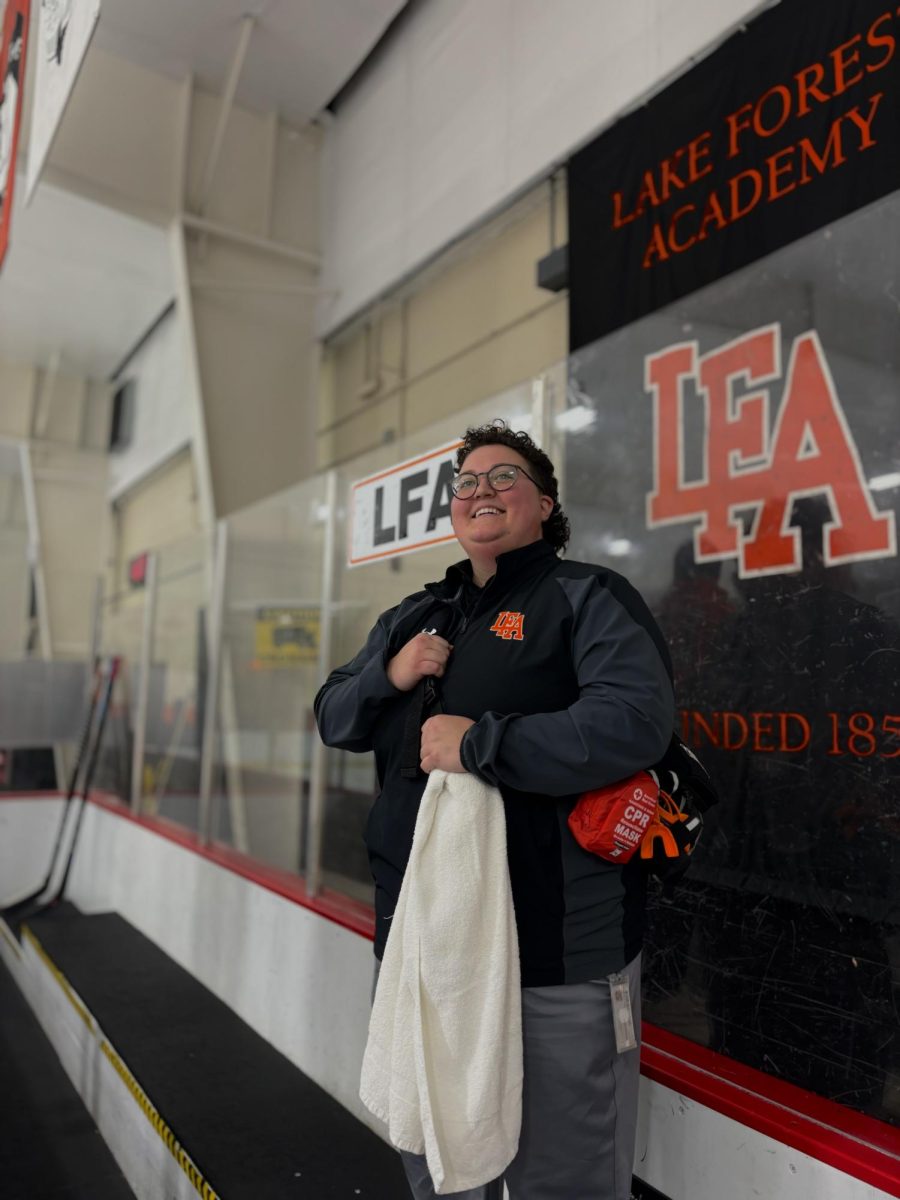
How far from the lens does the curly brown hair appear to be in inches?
52.9

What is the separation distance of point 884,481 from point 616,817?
48.5 inches

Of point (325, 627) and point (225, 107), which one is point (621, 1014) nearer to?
point (325, 627)

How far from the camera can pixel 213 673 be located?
364cm

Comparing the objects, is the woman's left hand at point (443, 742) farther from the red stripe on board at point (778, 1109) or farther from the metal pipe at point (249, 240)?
the metal pipe at point (249, 240)

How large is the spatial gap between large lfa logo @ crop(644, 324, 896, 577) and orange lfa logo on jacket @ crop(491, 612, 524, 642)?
104 cm

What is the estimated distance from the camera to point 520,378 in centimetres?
428

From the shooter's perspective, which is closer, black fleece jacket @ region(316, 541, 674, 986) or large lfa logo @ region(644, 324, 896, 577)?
black fleece jacket @ region(316, 541, 674, 986)

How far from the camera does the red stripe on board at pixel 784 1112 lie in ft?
3.96

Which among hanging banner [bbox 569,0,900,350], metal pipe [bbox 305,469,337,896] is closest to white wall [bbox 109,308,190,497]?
hanging banner [bbox 569,0,900,350]

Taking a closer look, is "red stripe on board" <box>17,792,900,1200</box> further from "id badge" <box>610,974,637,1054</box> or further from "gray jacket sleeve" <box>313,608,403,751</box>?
"gray jacket sleeve" <box>313,608,403,751</box>

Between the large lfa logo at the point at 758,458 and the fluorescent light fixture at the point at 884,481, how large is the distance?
22 mm

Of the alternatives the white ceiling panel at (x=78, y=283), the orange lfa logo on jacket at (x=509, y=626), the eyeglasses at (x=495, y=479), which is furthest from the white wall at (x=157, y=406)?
the orange lfa logo on jacket at (x=509, y=626)

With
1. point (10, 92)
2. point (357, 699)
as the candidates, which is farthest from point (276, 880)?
point (10, 92)

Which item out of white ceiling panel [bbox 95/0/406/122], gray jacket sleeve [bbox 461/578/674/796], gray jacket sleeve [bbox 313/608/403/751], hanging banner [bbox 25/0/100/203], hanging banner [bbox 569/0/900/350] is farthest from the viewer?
white ceiling panel [bbox 95/0/406/122]
